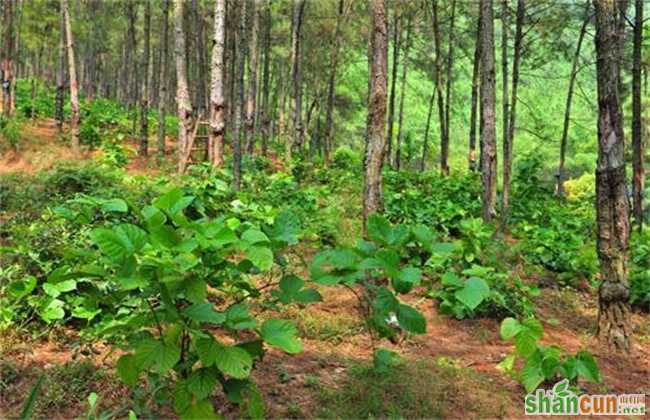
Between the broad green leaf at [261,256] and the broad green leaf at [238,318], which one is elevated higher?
the broad green leaf at [261,256]

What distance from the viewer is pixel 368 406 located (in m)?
3.63

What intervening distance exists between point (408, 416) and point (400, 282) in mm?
1249

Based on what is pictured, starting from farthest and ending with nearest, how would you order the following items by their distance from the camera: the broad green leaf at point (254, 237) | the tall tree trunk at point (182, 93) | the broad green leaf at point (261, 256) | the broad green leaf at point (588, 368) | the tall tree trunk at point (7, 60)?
1. the tall tree trunk at point (7, 60)
2. the tall tree trunk at point (182, 93)
3. the broad green leaf at point (588, 368)
4. the broad green leaf at point (254, 237)
5. the broad green leaf at point (261, 256)

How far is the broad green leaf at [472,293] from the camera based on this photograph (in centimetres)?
283

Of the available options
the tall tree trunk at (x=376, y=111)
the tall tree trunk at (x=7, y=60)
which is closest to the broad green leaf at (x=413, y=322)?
the tall tree trunk at (x=376, y=111)

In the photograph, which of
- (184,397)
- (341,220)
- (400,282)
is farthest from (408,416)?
(341,220)

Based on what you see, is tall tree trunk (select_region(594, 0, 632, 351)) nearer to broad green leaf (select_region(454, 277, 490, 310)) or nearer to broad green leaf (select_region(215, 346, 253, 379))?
broad green leaf (select_region(454, 277, 490, 310))

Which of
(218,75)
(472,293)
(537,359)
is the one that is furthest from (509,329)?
(218,75)

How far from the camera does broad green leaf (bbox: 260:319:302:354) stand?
2660mm

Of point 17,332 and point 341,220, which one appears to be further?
point 341,220

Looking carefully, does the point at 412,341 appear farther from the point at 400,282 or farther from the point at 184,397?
the point at 184,397

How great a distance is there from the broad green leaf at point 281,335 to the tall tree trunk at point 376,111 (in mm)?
2980

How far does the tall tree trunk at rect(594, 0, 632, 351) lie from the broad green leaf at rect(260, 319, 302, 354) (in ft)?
12.3

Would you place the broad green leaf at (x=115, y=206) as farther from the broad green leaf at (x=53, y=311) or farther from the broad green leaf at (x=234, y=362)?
the broad green leaf at (x=53, y=311)
